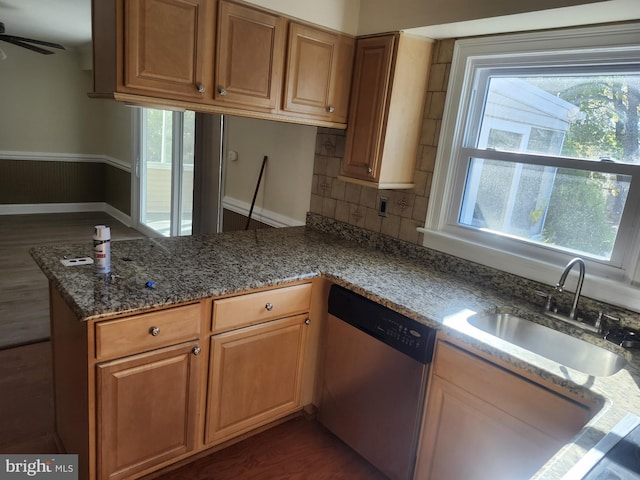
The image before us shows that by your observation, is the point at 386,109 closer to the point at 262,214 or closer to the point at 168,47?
the point at 168,47

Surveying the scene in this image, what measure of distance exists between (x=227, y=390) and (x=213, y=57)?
1436mm

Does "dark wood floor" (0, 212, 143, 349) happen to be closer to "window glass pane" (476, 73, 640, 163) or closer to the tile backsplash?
the tile backsplash

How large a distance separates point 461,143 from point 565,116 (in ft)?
1.57

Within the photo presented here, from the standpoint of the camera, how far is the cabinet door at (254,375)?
187cm

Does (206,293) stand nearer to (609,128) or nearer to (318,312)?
(318,312)

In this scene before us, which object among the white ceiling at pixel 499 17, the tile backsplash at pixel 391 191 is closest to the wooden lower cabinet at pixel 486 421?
the tile backsplash at pixel 391 191

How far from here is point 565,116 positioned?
74.5 inches

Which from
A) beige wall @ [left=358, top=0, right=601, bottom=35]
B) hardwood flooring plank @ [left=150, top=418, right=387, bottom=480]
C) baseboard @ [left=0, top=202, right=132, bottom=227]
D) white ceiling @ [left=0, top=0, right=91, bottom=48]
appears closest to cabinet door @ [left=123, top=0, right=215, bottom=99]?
beige wall @ [left=358, top=0, right=601, bottom=35]

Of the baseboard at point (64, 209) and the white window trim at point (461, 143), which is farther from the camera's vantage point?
the baseboard at point (64, 209)

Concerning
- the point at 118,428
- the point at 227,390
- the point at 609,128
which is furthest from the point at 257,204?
the point at 609,128

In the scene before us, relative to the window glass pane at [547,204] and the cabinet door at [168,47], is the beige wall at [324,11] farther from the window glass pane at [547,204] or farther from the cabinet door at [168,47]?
the window glass pane at [547,204]

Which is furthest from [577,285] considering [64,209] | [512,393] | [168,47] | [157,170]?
[64,209]

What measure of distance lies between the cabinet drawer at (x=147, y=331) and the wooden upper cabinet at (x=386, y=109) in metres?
1.14

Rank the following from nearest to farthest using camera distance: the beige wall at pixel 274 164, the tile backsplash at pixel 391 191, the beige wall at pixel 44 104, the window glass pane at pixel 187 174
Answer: the tile backsplash at pixel 391 191 → the beige wall at pixel 274 164 → the window glass pane at pixel 187 174 → the beige wall at pixel 44 104
